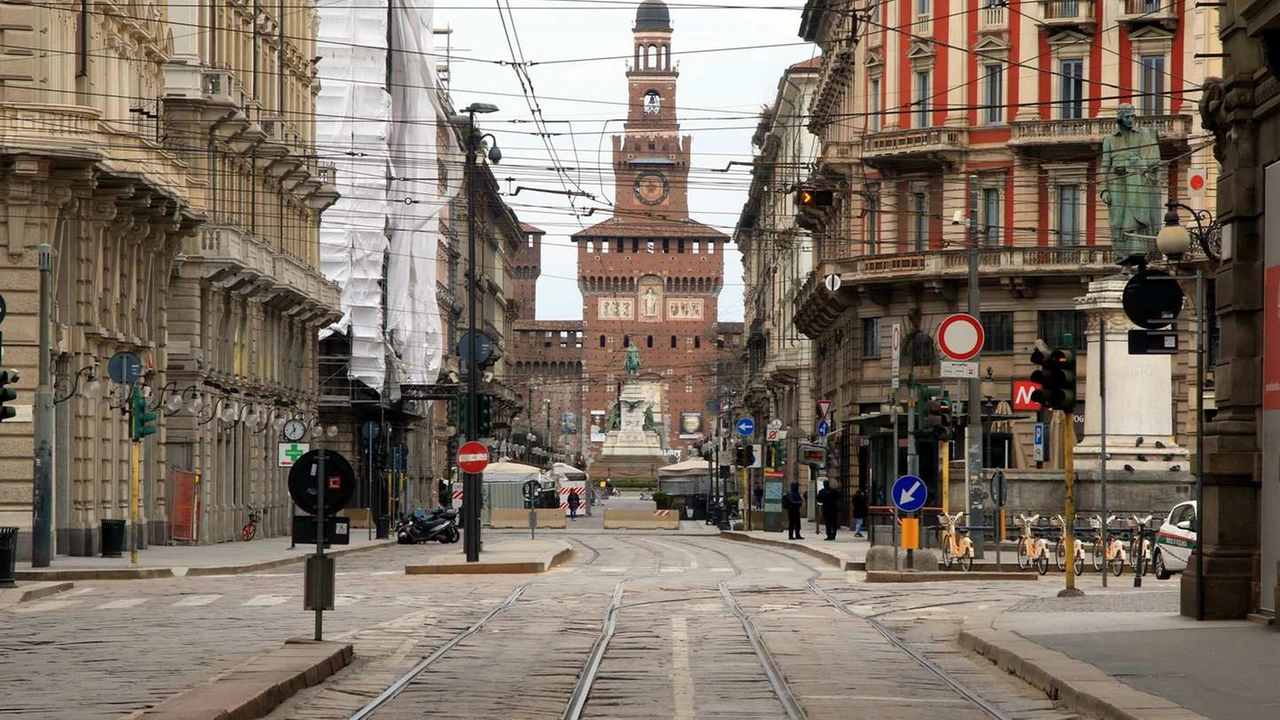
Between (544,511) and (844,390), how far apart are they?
12.8m

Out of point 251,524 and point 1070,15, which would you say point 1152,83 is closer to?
point 1070,15

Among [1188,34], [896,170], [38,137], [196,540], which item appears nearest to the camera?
[38,137]

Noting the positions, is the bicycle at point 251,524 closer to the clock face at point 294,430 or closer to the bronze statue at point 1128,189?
the clock face at point 294,430

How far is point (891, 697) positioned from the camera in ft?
52.2

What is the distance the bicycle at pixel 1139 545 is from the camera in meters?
32.0

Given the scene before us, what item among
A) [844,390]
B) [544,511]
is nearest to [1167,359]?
[844,390]

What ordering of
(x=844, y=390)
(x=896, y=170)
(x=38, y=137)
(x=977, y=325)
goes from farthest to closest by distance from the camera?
(x=844, y=390), (x=896, y=170), (x=38, y=137), (x=977, y=325)

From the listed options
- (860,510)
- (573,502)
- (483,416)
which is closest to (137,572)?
(483,416)

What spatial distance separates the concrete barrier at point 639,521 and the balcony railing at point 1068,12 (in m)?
23.7

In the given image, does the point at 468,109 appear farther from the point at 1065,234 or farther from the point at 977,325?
the point at 1065,234

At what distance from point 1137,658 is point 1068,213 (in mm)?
45413

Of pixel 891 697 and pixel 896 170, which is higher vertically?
pixel 896 170

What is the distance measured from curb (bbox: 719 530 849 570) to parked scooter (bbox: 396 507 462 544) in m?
7.94

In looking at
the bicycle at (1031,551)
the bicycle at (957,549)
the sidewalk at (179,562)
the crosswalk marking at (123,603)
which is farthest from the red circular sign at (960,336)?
the sidewalk at (179,562)
